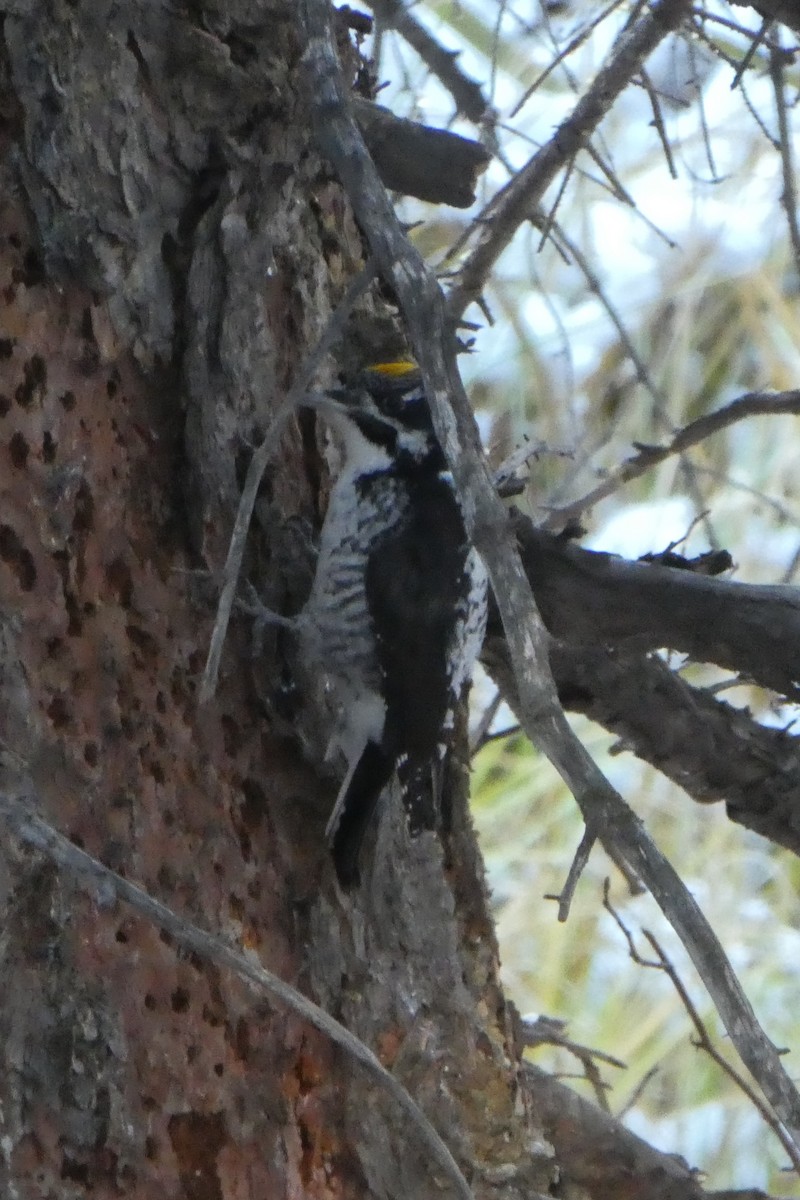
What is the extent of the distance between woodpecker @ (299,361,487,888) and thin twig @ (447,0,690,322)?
0.23 metres

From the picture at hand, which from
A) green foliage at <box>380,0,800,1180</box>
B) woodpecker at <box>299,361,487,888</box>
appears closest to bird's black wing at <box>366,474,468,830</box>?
woodpecker at <box>299,361,487,888</box>

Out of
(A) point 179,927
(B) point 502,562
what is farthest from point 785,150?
(A) point 179,927

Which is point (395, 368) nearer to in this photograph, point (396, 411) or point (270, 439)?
point (396, 411)

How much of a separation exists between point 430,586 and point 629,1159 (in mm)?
885

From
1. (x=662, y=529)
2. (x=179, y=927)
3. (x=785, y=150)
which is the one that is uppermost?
(x=662, y=529)

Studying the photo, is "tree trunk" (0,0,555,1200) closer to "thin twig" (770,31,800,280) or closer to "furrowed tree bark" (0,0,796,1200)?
"furrowed tree bark" (0,0,796,1200)

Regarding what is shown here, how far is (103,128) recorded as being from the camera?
1.64m

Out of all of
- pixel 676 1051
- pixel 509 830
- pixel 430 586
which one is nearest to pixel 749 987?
pixel 676 1051

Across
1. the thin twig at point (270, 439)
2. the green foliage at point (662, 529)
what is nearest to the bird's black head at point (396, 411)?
the thin twig at point (270, 439)

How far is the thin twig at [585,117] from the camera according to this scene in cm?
190

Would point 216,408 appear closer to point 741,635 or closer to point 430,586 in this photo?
point 430,586

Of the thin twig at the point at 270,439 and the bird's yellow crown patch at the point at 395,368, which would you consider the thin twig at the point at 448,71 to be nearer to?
the bird's yellow crown patch at the point at 395,368

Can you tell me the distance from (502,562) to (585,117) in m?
1.06

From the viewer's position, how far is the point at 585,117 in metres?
1.91
